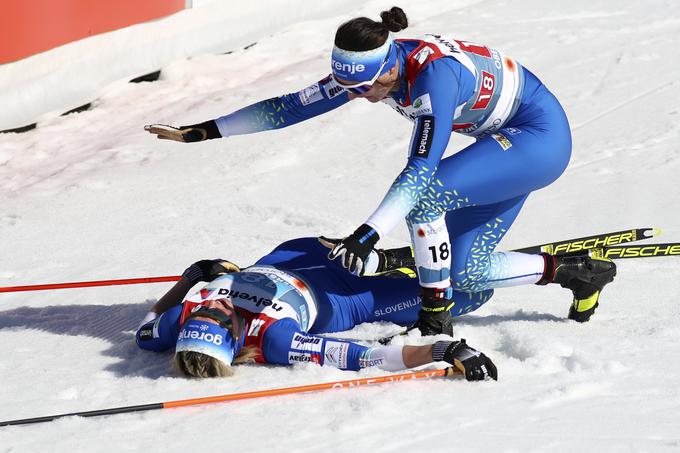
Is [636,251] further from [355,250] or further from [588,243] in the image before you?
[355,250]

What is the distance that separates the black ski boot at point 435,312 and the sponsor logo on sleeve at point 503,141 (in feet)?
A: 2.16

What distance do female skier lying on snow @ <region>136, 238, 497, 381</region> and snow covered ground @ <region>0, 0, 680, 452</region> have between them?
0.08 m

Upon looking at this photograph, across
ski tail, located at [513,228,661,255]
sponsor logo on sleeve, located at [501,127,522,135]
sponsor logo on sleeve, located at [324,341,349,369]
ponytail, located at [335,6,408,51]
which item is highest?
ponytail, located at [335,6,408,51]

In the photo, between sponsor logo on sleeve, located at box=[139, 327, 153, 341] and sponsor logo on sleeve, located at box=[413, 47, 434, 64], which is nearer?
sponsor logo on sleeve, located at box=[413, 47, 434, 64]

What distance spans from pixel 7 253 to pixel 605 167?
4111mm

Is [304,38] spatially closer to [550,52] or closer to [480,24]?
[480,24]

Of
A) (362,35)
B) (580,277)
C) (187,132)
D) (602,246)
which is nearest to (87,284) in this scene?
(187,132)

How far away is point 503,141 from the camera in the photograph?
4.54 m

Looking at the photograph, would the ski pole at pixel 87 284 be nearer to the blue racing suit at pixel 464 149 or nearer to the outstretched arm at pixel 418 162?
the blue racing suit at pixel 464 149

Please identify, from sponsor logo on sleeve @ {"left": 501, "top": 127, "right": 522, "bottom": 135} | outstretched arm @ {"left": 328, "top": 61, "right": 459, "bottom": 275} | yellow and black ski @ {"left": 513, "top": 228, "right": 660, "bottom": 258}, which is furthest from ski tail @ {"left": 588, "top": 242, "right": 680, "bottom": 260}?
outstretched arm @ {"left": 328, "top": 61, "right": 459, "bottom": 275}

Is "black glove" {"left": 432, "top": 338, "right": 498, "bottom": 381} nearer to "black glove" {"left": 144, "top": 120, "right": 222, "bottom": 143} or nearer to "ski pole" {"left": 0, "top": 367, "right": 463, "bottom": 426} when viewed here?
"ski pole" {"left": 0, "top": 367, "right": 463, "bottom": 426}

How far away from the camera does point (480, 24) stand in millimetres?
10422

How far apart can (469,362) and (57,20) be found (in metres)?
6.49

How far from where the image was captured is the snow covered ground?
12.0ft
